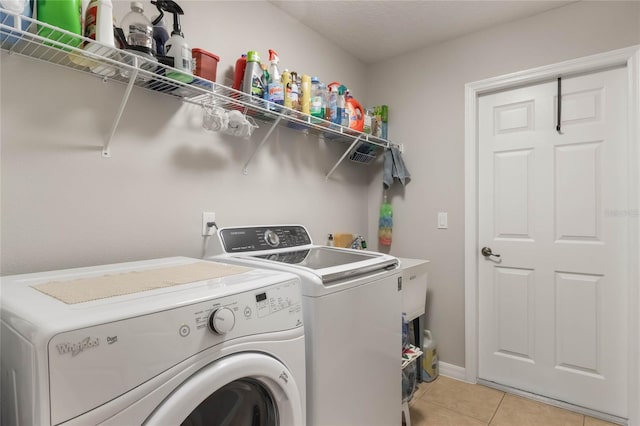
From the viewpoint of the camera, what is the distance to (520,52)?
7.10 feet

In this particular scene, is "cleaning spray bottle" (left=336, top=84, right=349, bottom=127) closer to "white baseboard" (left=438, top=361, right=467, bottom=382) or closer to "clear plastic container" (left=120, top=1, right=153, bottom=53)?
"clear plastic container" (left=120, top=1, right=153, bottom=53)

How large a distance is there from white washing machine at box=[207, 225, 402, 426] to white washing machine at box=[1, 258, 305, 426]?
0.11 metres

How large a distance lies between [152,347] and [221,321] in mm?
156

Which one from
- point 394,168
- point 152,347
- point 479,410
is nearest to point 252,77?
point 152,347

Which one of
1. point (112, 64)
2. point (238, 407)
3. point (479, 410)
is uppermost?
point (112, 64)

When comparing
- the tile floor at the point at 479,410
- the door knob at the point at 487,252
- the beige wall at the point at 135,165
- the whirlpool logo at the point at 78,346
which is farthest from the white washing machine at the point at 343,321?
the door knob at the point at 487,252

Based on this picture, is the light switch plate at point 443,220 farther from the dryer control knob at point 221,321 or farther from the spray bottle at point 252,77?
the dryer control knob at point 221,321

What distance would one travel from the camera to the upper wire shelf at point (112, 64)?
0.98m

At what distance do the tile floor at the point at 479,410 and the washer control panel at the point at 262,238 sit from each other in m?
1.25

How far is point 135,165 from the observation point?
1367mm

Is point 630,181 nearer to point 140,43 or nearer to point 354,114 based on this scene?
point 354,114

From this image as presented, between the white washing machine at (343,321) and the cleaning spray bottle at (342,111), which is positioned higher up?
the cleaning spray bottle at (342,111)

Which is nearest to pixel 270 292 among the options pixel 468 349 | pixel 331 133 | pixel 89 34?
pixel 89 34

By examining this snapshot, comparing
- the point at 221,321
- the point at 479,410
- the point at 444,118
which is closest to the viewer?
the point at 221,321
